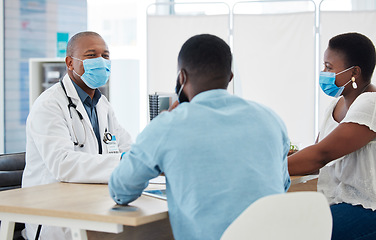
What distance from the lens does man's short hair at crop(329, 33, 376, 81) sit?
244 cm

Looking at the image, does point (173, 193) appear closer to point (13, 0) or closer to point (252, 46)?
point (252, 46)

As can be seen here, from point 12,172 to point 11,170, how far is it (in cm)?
8

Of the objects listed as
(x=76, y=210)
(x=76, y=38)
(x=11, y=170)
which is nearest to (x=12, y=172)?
(x=11, y=170)

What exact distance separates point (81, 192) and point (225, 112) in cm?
75

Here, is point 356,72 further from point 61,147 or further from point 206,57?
point 61,147

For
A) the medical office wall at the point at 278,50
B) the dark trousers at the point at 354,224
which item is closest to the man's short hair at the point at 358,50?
the dark trousers at the point at 354,224

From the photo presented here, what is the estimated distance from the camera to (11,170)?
9.70 ft

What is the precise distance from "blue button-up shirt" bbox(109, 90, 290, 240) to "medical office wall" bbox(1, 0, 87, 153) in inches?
172

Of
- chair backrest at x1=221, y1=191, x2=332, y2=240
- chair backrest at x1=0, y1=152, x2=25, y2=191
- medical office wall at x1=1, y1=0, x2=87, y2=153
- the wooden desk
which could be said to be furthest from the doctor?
medical office wall at x1=1, y1=0, x2=87, y2=153

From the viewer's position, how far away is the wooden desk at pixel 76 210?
1607 mm

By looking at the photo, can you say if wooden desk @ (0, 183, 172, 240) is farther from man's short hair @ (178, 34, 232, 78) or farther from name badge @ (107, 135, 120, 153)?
name badge @ (107, 135, 120, 153)

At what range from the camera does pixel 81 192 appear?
2.04 metres

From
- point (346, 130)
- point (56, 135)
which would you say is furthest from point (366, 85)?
point (56, 135)

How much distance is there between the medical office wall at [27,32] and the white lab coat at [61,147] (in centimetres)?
316
